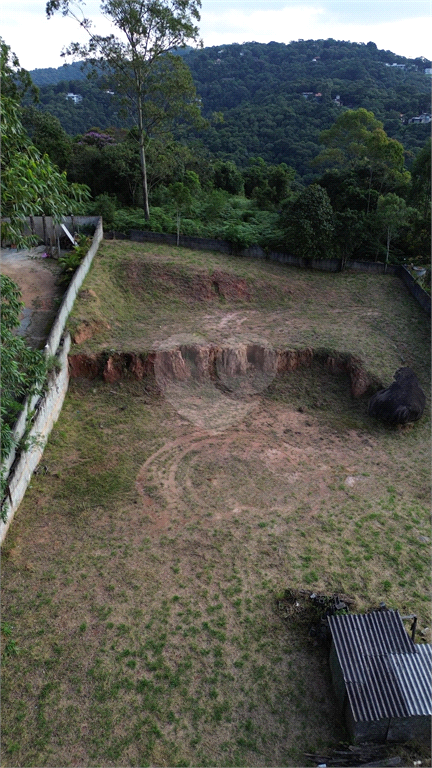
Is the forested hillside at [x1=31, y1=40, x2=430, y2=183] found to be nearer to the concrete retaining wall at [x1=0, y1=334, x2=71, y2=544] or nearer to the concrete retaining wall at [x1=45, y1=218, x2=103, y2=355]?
the concrete retaining wall at [x1=45, y1=218, x2=103, y2=355]

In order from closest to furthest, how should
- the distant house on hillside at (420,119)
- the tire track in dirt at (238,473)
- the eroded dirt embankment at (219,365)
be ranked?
1. the tire track in dirt at (238,473)
2. the eroded dirt embankment at (219,365)
3. the distant house on hillside at (420,119)

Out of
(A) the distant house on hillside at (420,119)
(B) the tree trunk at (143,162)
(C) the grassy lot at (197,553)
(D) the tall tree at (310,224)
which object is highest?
(A) the distant house on hillside at (420,119)

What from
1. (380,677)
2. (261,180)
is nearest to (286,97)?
(261,180)

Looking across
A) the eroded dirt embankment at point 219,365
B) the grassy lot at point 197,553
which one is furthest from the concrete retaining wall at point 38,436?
the eroded dirt embankment at point 219,365

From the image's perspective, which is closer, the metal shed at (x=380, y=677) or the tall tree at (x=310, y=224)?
the metal shed at (x=380, y=677)

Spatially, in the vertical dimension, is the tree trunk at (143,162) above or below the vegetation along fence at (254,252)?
above

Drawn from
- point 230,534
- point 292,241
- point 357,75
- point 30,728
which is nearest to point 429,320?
point 292,241

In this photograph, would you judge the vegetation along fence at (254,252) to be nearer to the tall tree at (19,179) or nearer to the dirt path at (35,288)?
the dirt path at (35,288)

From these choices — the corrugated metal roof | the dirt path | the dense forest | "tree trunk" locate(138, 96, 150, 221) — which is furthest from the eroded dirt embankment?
"tree trunk" locate(138, 96, 150, 221)
